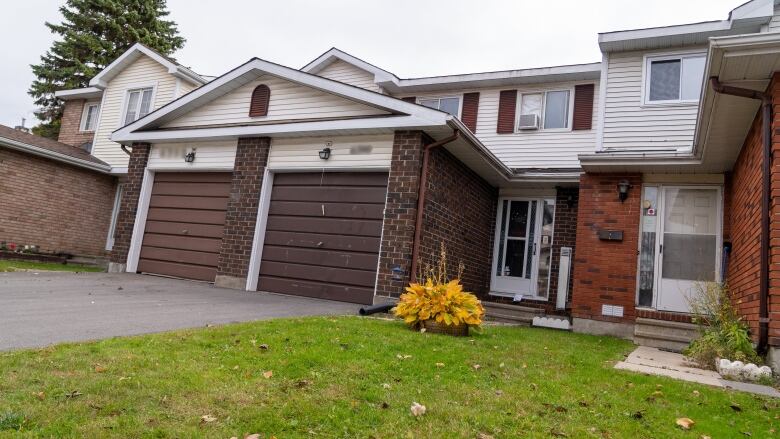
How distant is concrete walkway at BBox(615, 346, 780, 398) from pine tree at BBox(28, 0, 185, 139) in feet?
98.6

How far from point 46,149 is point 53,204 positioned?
1641mm

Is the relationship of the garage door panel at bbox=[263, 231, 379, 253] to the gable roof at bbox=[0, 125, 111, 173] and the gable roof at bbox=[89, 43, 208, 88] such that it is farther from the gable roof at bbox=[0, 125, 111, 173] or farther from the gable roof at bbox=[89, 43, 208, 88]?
the gable roof at bbox=[89, 43, 208, 88]

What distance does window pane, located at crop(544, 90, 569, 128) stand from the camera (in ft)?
39.9

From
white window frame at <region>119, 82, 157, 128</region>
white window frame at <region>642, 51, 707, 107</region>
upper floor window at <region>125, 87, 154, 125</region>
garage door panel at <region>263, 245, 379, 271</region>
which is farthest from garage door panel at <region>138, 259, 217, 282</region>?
white window frame at <region>642, 51, 707, 107</region>

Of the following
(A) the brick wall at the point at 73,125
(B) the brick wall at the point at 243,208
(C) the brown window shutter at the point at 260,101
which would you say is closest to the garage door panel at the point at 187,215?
(B) the brick wall at the point at 243,208

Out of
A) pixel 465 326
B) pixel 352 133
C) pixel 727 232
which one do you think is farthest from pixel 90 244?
pixel 727 232

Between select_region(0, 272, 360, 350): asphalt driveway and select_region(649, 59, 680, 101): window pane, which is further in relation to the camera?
select_region(649, 59, 680, 101): window pane

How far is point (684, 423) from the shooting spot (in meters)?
3.11

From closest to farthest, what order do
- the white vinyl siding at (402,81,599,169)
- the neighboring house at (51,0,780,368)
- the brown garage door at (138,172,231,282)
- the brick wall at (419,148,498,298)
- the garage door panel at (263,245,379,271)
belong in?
the neighboring house at (51,0,780,368)
the brick wall at (419,148,498,298)
the garage door panel at (263,245,379,271)
the brown garage door at (138,172,231,282)
the white vinyl siding at (402,81,599,169)

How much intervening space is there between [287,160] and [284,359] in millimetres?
6770

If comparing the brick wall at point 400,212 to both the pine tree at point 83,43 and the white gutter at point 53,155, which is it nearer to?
the white gutter at point 53,155

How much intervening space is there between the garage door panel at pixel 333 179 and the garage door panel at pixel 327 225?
70cm

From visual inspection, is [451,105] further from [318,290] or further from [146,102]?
[146,102]

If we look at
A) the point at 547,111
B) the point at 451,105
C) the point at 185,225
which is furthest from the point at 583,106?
the point at 185,225
